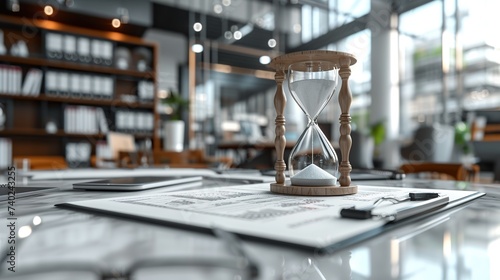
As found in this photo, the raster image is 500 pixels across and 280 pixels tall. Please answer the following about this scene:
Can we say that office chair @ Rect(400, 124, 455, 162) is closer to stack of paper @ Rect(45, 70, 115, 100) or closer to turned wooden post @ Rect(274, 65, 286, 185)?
stack of paper @ Rect(45, 70, 115, 100)

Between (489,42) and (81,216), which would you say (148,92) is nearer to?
(81,216)

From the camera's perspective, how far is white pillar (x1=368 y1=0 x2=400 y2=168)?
6.86 metres

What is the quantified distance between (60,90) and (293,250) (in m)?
4.43

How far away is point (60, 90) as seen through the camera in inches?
162

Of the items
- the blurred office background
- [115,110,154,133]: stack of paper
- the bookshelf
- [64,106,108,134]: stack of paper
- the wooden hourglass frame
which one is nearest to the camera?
the wooden hourglass frame

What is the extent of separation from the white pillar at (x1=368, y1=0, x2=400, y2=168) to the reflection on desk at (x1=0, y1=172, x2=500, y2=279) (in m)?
6.75

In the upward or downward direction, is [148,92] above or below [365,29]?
below

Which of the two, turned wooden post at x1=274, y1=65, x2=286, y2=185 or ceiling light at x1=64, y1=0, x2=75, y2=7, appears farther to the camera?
ceiling light at x1=64, y1=0, x2=75, y2=7

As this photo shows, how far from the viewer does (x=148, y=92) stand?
4809 millimetres

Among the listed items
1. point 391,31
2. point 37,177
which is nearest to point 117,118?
point 37,177

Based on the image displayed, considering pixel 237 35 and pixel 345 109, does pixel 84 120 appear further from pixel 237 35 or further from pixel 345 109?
pixel 345 109

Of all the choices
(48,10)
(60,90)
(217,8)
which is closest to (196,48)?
(217,8)

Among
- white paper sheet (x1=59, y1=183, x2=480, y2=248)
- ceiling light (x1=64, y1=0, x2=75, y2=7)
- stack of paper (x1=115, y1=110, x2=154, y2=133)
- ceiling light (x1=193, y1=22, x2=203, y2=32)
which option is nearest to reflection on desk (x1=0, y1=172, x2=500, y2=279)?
white paper sheet (x1=59, y1=183, x2=480, y2=248)

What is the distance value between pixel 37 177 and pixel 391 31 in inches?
272
